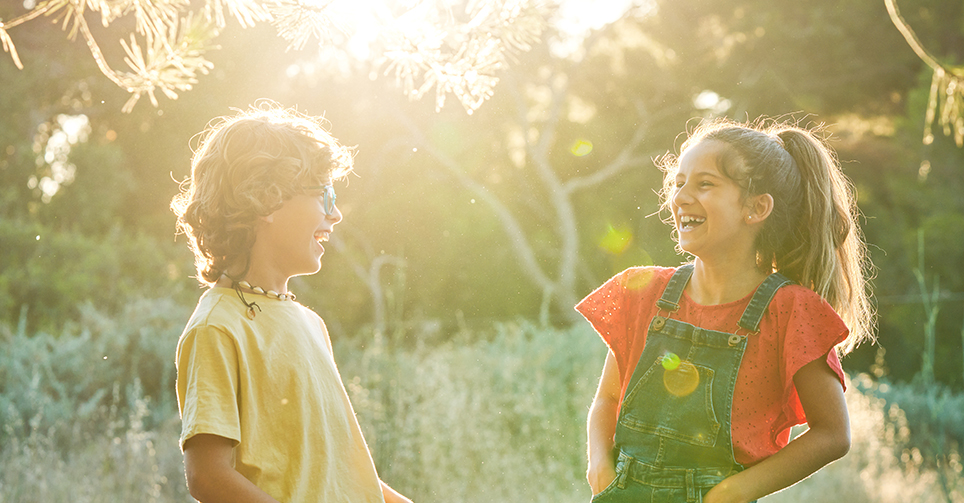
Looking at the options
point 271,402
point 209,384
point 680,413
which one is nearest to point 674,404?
point 680,413

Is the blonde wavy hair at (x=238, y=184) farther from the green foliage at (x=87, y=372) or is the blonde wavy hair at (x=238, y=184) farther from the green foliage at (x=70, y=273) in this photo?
the green foliage at (x=70, y=273)

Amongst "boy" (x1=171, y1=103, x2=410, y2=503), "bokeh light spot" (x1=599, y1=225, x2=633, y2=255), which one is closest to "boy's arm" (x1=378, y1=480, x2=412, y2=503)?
"boy" (x1=171, y1=103, x2=410, y2=503)

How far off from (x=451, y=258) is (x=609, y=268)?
3.43 m

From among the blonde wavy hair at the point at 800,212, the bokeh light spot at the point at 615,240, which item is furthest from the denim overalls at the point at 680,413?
the bokeh light spot at the point at 615,240

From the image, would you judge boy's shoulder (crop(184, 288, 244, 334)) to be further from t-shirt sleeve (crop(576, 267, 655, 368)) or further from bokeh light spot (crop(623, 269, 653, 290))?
bokeh light spot (crop(623, 269, 653, 290))

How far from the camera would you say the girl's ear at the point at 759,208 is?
5.29ft

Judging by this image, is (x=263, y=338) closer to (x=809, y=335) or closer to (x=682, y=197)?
(x=682, y=197)

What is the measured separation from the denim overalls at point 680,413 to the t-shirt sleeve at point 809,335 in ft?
0.21

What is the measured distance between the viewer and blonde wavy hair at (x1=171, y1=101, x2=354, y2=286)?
4.67ft

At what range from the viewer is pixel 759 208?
1.62 metres

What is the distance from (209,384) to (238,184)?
40 cm

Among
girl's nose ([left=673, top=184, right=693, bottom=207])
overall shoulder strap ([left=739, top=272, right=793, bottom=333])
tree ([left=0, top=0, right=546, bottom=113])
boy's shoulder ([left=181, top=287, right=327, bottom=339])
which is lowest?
overall shoulder strap ([left=739, top=272, right=793, bottom=333])

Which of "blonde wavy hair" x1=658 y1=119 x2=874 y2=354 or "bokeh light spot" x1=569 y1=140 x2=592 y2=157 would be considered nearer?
"blonde wavy hair" x1=658 y1=119 x2=874 y2=354

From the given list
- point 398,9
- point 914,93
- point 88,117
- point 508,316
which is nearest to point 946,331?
point 914,93
